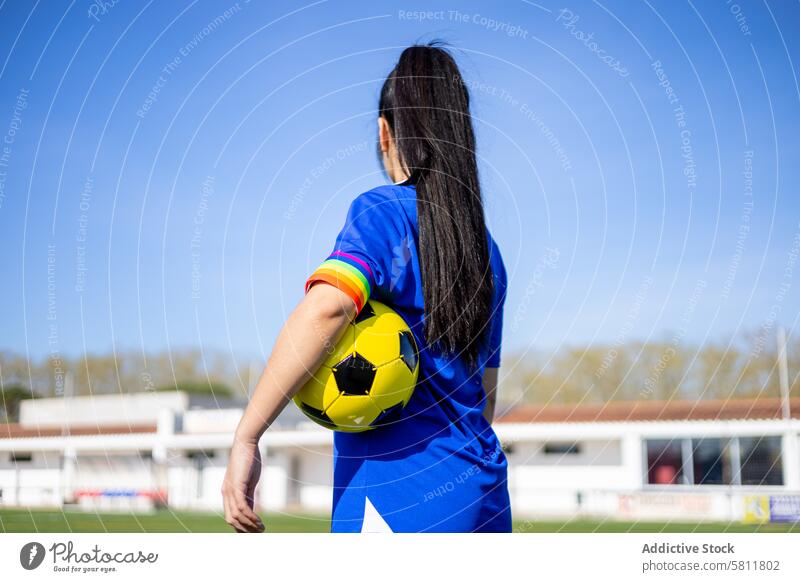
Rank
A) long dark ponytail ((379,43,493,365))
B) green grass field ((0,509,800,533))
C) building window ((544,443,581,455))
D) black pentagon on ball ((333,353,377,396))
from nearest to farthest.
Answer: black pentagon on ball ((333,353,377,396)), long dark ponytail ((379,43,493,365)), green grass field ((0,509,800,533)), building window ((544,443,581,455))

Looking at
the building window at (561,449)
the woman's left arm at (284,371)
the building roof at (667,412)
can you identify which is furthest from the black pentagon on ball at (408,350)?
the building roof at (667,412)

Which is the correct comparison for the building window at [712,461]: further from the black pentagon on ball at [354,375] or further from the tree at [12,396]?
the black pentagon on ball at [354,375]

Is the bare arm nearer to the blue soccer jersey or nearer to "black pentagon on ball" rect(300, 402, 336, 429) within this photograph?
the blue soccer jersey

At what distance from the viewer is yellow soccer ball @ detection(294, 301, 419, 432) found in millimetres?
2641

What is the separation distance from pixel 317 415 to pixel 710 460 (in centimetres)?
4578

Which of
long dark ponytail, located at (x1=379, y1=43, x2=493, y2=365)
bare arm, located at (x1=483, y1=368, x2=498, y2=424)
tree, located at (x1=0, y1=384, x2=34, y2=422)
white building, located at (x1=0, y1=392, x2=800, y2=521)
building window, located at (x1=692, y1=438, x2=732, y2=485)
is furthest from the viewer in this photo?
building window, located at (x1=692, y1=438, x2=732, y2=485)

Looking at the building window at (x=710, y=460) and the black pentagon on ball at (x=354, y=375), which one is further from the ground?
the black pentagon on ball at (x=354, y=375)

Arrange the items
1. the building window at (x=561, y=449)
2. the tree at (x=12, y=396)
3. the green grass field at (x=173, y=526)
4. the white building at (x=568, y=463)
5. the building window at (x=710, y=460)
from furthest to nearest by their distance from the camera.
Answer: the building window at (x=710, y=460)
the building window at (x=561, y=449)
the white building at (x=568, y=463)
the green grass field at (x=173, y=526)
the tree at (x=12, y=396)

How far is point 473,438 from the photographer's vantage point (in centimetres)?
284

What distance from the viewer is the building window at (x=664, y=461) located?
1713 inches

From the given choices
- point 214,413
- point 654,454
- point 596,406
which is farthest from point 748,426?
point 214,413

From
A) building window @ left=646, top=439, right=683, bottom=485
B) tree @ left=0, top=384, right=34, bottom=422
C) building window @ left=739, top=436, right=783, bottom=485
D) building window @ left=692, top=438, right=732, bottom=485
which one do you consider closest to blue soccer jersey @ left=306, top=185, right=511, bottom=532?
tree @ left=0, top=384, right=34, bottom=422

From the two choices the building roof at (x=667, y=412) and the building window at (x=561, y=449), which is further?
the building roof at (x=667, y=412)
